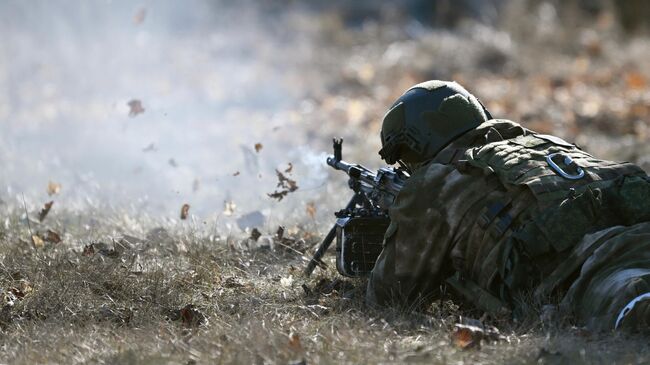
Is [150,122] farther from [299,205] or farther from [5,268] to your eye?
[5,268]

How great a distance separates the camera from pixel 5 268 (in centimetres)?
563

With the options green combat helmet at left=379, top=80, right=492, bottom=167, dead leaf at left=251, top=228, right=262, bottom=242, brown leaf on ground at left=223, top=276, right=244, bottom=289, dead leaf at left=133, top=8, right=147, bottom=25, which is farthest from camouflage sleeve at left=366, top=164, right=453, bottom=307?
dead leaf at left=133, top=8, right=147, bottom=25

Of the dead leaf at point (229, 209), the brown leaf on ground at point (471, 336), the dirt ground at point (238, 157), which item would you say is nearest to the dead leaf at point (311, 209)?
the dirt ground at point (238, 157)

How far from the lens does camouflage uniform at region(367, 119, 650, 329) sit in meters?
4.35

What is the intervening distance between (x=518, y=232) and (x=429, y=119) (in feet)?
2.93

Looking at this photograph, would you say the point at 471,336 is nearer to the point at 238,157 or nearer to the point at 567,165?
the point at 567,165

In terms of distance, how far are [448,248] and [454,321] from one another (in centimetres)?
36

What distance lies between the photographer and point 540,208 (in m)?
4.52

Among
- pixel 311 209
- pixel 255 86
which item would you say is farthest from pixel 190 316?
pixel 255 86

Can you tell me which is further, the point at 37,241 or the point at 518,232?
the point at 37,241

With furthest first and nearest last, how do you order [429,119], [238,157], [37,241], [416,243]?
[238,157] → [37,241] → [429,119] → [416,243]

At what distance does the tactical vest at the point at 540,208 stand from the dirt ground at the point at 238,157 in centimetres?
20

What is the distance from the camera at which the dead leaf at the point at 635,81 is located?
15.4m

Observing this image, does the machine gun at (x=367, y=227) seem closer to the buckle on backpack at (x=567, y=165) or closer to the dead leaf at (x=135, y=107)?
the buckle on backpack at (x=567, y=165)
